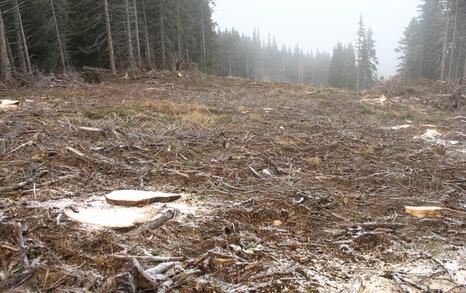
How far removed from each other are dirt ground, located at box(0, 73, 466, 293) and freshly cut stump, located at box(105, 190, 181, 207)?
0.17 meters

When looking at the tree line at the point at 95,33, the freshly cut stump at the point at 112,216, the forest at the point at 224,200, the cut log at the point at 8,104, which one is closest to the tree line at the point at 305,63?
the tree line at the point at 95,33

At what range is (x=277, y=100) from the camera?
49.4 ft

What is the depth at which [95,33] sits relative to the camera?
28.9 meters

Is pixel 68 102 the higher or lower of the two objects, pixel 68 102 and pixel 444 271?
the higher

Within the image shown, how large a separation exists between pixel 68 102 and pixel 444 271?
10060mm

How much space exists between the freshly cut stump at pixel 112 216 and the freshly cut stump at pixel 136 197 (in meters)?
0.11

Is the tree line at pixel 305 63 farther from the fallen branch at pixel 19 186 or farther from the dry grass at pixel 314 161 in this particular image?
the fallen branch at pixel 19 186

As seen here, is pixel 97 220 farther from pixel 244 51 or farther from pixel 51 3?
pixel 244 51

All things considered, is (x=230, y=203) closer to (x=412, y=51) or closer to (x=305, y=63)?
(x=412, y=51)

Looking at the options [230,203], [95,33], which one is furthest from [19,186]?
[95,33]

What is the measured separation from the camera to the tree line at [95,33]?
75.4 ft

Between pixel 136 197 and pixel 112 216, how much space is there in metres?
0.47

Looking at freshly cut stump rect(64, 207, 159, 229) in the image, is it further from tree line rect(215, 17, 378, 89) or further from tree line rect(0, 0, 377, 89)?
tree line rect(215, 17, 378, 89)

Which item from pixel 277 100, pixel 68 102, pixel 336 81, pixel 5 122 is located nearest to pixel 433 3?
pixel 336 81
